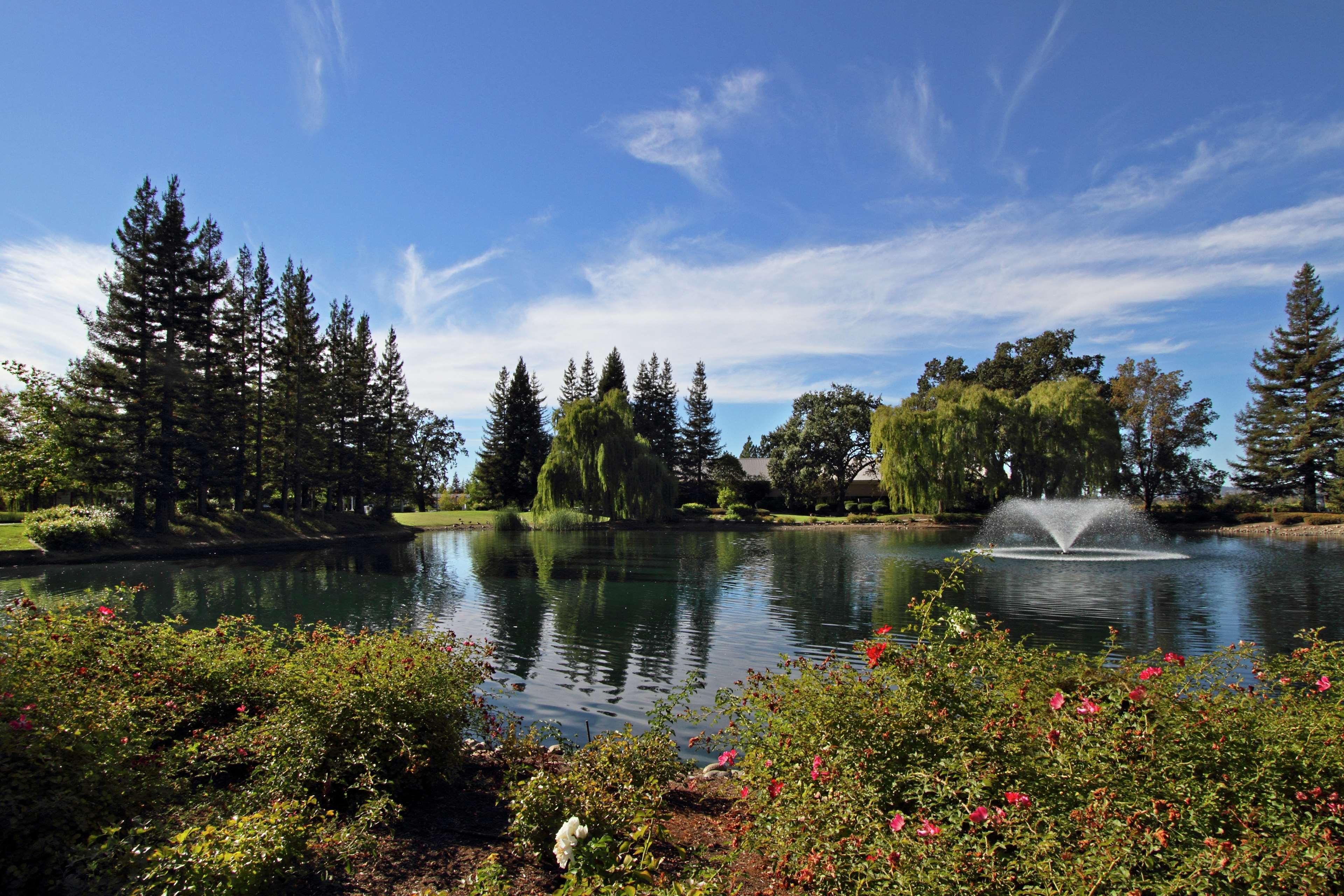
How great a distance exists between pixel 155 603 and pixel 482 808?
1474cm

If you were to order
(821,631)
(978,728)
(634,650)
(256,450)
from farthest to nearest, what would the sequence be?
(256,450), (821,631), (634,650), (978,728)

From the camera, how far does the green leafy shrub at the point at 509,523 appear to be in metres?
40.3

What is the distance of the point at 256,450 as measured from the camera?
34594 mm

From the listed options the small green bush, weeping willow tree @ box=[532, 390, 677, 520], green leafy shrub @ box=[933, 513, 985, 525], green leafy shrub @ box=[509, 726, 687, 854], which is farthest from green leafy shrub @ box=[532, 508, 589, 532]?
the small green bush

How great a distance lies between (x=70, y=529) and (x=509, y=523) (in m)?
→ 20.7

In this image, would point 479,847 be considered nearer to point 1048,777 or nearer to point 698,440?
point 1048,777

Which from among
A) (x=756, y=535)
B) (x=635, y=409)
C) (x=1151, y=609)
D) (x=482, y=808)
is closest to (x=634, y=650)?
(x=482, y=808)

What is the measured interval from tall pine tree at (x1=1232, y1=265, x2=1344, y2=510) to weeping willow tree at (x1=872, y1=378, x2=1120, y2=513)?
11.3m

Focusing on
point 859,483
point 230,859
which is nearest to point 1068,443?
point 859,483

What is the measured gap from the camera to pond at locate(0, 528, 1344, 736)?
10.3 metres

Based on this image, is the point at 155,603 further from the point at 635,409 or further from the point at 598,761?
the point at 635,409

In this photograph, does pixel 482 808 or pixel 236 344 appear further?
pixel 236 344

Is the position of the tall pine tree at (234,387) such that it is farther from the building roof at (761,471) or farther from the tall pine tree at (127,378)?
the building roof at (761,471)

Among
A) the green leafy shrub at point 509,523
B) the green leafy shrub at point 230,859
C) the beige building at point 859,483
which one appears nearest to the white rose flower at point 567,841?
the green leafy shrub at point 230,859
